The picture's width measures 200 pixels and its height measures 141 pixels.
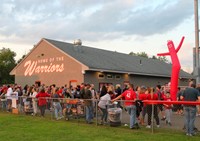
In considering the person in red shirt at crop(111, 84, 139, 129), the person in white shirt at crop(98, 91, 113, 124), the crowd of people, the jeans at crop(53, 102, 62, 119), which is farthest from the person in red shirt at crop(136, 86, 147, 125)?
the jeans at crop(53, 102, 62, 119)

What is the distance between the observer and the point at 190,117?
39.8 ft

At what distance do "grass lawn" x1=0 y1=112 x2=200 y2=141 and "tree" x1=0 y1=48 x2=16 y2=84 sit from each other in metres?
44.8

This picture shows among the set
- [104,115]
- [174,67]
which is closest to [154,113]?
[104,115]

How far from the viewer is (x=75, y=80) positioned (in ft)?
99.9

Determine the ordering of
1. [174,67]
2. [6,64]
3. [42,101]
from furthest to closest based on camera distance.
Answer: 1. [6,64]
2. [174,67]
3. [42,101]

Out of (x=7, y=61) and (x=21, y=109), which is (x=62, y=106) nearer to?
(x=21, y=109)

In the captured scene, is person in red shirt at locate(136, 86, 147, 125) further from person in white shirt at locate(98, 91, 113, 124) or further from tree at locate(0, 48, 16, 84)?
tree at locate(0, 48, 16, 84)

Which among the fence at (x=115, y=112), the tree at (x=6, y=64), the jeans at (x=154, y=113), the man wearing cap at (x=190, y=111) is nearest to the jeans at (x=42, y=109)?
the fence at (x=115, y=112)

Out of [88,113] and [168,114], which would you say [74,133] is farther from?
[168,114]

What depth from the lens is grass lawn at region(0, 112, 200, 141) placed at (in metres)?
11.8

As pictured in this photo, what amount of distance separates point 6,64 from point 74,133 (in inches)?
2057

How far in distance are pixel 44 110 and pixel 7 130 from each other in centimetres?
444

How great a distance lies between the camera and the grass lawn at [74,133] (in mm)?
11750

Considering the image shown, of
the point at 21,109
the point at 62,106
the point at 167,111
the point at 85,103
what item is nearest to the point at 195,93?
the point at 167,111
